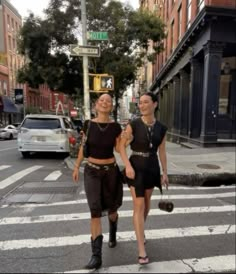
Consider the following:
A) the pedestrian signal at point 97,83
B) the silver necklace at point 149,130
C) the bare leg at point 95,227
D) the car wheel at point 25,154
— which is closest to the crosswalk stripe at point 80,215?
the bare leg at point 95,227

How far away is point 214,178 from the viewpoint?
827 cm

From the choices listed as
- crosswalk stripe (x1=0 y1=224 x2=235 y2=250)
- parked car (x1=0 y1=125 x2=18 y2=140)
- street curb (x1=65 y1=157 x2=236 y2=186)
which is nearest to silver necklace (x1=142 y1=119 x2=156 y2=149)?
crosswalk stripe (x1=0 y1=224 x2=235 y2=250)

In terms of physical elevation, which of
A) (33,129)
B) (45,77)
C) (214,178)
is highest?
(45,77)

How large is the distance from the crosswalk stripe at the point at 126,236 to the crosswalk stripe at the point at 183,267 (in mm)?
729

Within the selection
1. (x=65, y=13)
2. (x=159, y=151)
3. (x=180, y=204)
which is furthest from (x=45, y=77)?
(x=159, y=151)

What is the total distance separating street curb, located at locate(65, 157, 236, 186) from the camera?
316 inches

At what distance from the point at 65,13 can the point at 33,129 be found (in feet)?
31.5

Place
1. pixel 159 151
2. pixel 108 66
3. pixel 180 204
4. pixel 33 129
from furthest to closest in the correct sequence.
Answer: pixel 108 66 < pixel 33 129 < pixel 180 204 < pixel 159 151

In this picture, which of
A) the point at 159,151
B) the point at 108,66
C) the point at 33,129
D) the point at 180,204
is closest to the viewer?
the point at 159,151

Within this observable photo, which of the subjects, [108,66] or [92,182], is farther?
[108,66]

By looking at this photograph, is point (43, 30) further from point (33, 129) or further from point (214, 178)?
point (214, 178)

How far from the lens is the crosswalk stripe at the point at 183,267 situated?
330 centimetres

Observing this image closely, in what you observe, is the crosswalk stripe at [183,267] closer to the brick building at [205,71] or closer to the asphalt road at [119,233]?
the asphalt road at [119,233]

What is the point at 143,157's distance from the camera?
351 cm
